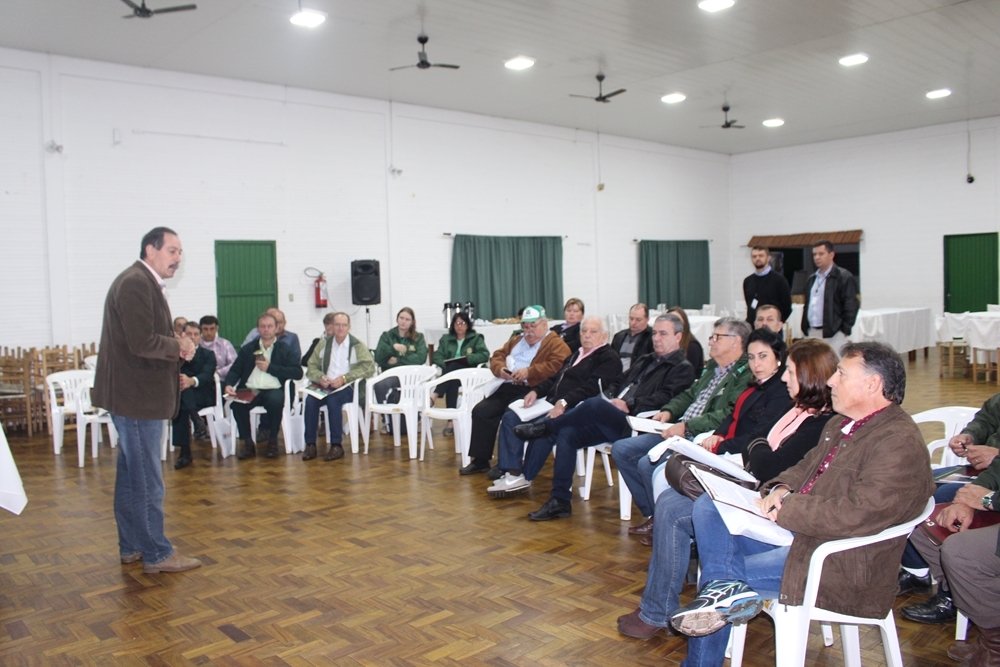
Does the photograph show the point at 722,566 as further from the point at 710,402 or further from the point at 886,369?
the point at 710,402

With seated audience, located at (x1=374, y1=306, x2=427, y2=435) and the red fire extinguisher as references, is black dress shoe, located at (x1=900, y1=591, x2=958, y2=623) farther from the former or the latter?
the red fire extinguisher

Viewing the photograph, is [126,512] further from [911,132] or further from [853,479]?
[911,132]

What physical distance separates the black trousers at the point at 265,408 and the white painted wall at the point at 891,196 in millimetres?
11395

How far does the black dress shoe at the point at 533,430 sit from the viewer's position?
454 cm

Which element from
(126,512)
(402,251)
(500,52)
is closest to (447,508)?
(126,512)

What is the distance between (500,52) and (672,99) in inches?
131

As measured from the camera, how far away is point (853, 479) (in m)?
2.22

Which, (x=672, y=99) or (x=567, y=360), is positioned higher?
(x=672, y=99)

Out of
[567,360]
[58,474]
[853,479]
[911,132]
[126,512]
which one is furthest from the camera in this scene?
[911,132]

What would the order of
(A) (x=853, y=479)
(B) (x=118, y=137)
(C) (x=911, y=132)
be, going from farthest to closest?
(C) (x=911, y=132)
(B) (x=118, y=137)
(A) (x=853, y=479)

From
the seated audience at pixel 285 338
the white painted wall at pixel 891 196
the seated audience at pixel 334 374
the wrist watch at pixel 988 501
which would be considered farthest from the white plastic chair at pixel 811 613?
the white painted wall at pixel 891 196

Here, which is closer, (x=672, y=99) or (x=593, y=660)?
(x=593, y=660)

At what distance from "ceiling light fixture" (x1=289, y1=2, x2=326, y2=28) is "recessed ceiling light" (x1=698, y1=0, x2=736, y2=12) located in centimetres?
334

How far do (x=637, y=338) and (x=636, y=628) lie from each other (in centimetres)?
283
